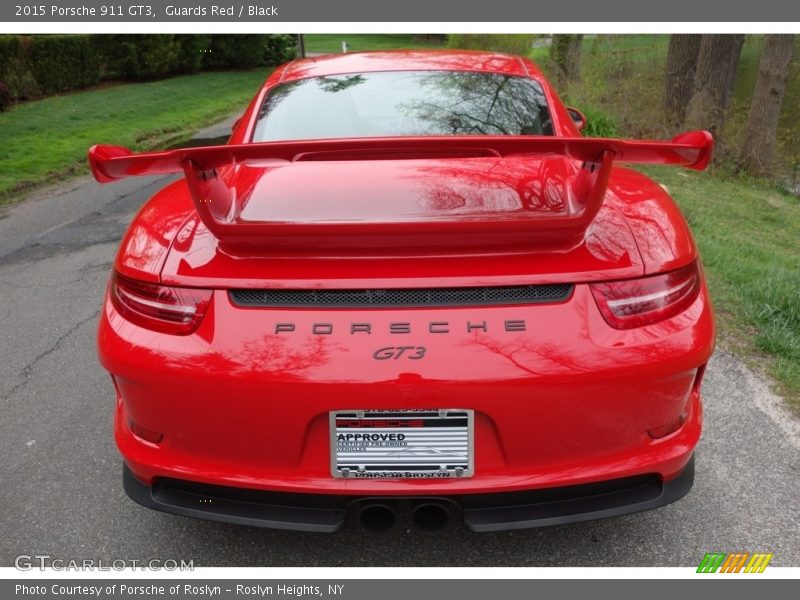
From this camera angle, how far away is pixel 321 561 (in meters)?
2.37

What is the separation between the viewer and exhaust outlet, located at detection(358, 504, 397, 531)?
2.04 metres

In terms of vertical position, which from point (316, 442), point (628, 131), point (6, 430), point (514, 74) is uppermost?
point (514, 74)

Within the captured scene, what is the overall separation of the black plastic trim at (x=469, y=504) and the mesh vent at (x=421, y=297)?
56cm

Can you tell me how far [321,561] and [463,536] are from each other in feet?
1.70

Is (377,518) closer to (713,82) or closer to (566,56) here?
(713,82)

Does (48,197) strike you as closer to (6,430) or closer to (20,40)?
(6,430)

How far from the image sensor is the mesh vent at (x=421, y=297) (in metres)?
1.88

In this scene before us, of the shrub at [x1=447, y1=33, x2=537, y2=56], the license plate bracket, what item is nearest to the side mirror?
the license plate bracket

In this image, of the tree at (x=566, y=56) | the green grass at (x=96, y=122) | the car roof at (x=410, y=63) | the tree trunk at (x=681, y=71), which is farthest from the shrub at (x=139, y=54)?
the car roof at (x=410, y=63)

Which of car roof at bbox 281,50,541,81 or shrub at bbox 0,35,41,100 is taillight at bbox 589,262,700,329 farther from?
shrub at bbox 0,35,41,100

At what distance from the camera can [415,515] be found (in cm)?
203

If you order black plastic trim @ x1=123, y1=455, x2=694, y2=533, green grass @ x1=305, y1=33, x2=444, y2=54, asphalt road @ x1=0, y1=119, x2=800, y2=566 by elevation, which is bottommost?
green grass @ x1=305, y1=33, x2=444, y2=54

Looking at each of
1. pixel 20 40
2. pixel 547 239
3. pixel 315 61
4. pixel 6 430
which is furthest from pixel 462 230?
pixel 20 40

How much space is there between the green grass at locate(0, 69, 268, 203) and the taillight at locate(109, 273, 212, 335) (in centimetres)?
732
